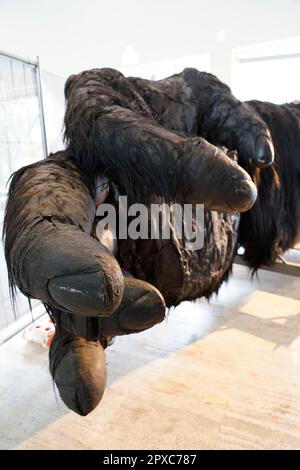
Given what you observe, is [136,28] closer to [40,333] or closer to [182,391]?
[40,333]

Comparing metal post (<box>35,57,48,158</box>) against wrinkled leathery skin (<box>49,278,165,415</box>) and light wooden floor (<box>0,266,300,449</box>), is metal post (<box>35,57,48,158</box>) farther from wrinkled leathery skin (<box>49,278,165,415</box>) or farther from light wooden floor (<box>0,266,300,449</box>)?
wrinkled leathery skin (<box>49,278,165,415</box>)

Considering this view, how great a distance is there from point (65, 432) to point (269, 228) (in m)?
0.57

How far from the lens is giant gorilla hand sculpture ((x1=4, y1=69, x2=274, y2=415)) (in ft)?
0.75

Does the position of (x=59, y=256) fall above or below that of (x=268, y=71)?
below

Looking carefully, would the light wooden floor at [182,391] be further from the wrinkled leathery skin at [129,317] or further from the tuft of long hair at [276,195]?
the wrinkled leathery skin at [129,317]

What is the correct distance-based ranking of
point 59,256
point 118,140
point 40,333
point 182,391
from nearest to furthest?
1. point 59,256
2. point 118,140
3. point 182,391
4. point 40,333

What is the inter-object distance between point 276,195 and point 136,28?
128 cm

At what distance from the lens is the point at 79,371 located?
32cm

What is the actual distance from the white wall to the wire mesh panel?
44 cm

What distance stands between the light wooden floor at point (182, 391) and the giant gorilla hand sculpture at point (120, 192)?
412 millimetres

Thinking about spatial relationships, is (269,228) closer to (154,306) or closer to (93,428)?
(154,306)

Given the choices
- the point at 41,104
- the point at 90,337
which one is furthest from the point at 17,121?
the point at 90,337

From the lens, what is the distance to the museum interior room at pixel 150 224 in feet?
0.95

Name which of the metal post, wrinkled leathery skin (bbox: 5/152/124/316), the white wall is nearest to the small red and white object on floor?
the metal post
